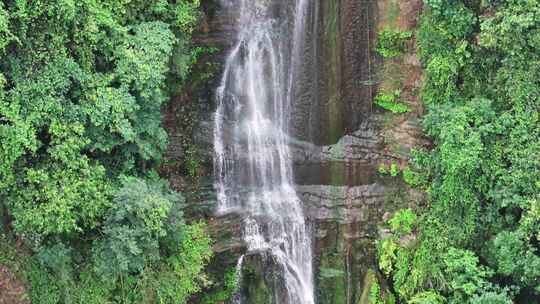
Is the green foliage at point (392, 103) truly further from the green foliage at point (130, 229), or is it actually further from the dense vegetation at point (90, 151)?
the green foliage at point (130, 229)

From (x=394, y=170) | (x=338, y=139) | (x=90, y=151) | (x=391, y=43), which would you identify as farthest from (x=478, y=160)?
(x=90, y=151)

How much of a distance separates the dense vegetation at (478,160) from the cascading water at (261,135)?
6.49ft

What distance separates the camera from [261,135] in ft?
42.4

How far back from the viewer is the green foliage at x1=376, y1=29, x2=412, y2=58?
12.6m

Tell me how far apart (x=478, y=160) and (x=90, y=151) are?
21.4 feet

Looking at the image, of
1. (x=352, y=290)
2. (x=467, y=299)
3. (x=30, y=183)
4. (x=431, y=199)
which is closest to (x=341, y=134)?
(x=431, y=199)

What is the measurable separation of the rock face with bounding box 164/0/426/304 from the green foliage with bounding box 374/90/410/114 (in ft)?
0.47

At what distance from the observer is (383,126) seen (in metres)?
12.9

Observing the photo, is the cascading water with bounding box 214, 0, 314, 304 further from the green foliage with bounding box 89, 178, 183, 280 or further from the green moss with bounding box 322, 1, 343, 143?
the green foliage with bounding box 89, 178, 183, 280

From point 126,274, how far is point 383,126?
6.19 meters

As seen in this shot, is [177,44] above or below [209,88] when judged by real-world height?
above

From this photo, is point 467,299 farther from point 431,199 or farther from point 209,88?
point 209,88

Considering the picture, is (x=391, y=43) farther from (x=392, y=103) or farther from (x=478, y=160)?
(x=478, y=160)

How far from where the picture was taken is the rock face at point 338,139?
12484 mm
